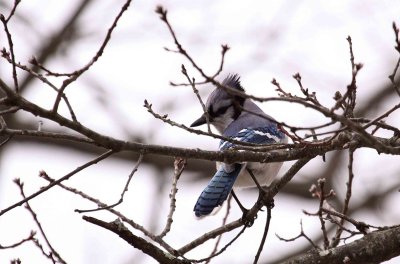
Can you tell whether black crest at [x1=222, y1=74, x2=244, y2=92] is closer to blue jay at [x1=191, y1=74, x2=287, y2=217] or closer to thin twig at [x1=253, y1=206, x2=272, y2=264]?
blue jay at [x1=191, y1=74, x2=287, y2=217]

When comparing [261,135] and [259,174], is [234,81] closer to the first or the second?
[261,135]

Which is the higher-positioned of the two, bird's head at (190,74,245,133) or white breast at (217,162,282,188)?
bird's head at (190,74,245,133)

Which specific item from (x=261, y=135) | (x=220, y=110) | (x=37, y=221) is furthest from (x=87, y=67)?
(x=220, y=110)

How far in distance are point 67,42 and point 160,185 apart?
5.05 feet

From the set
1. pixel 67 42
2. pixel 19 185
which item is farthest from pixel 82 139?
pixel 67 42

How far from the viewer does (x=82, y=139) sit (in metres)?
2.53

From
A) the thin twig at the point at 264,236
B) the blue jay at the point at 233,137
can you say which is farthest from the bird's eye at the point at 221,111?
the thin twig at the point at 264,236

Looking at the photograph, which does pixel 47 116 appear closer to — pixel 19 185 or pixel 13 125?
pixel 19 185

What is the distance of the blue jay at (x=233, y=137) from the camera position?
13.2 feet

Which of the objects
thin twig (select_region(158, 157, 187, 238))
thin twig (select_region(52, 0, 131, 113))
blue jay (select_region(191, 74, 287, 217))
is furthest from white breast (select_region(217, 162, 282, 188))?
thin twig (select_region(52, 0, 131, 113))

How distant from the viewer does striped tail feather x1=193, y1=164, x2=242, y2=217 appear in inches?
155

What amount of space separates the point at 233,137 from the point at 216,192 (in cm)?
91

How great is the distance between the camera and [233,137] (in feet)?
16.1

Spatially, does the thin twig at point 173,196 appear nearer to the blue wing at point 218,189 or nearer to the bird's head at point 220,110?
the blue wing at point 218,189
